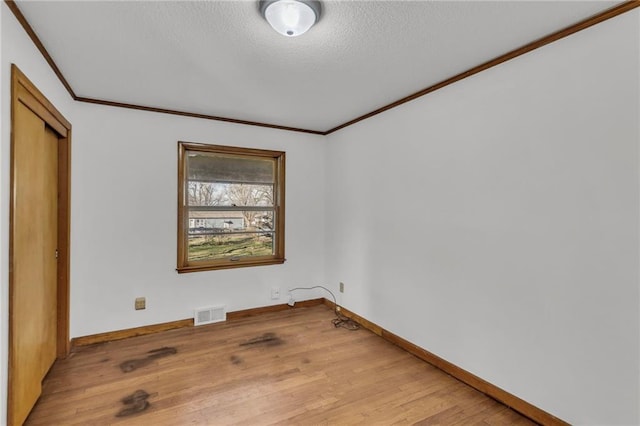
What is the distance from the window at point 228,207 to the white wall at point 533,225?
5.38ft

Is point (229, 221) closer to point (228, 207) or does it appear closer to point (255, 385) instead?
point (228, 207)

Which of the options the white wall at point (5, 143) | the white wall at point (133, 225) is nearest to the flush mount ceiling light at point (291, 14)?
the white wall at point (5, 143)

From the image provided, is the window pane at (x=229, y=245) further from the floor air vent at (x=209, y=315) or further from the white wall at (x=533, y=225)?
the white wall at (x=533, y=225)

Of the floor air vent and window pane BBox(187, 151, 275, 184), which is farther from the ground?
window pane BBox(187, 151, 275, 184)

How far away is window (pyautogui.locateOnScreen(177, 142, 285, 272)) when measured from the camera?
11.9ft

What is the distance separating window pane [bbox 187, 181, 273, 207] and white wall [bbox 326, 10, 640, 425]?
171 centimetres

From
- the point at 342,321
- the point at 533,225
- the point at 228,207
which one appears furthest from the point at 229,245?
the point at 533,225

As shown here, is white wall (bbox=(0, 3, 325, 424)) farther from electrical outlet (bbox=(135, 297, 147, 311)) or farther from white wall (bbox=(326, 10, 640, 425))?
white wall (bbox=(326, 10, 640, 425))

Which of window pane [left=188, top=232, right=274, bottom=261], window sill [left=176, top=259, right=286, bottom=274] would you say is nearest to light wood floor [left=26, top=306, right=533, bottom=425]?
window sill [left=176, top=259, right=286, bottom=274]

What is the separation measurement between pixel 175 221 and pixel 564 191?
11.2 feet

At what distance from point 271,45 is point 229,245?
8.23 ft

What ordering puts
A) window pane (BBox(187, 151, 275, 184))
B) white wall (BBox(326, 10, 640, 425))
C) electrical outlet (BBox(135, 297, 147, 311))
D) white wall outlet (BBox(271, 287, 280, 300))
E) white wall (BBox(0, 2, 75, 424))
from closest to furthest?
white wall (BBox(0, 2, 75, 424)), white wall (BBox(326, 10, 640, 425)), electrical outlet (BBox(135, 297, 147, 311)), window pane (BBox(187, 151, 275, 184)), white wall outlet (BBox(271, 287, 280, 300))

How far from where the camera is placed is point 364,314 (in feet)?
11.8

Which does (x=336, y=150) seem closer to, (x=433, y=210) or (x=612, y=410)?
(x=433, y=210)
